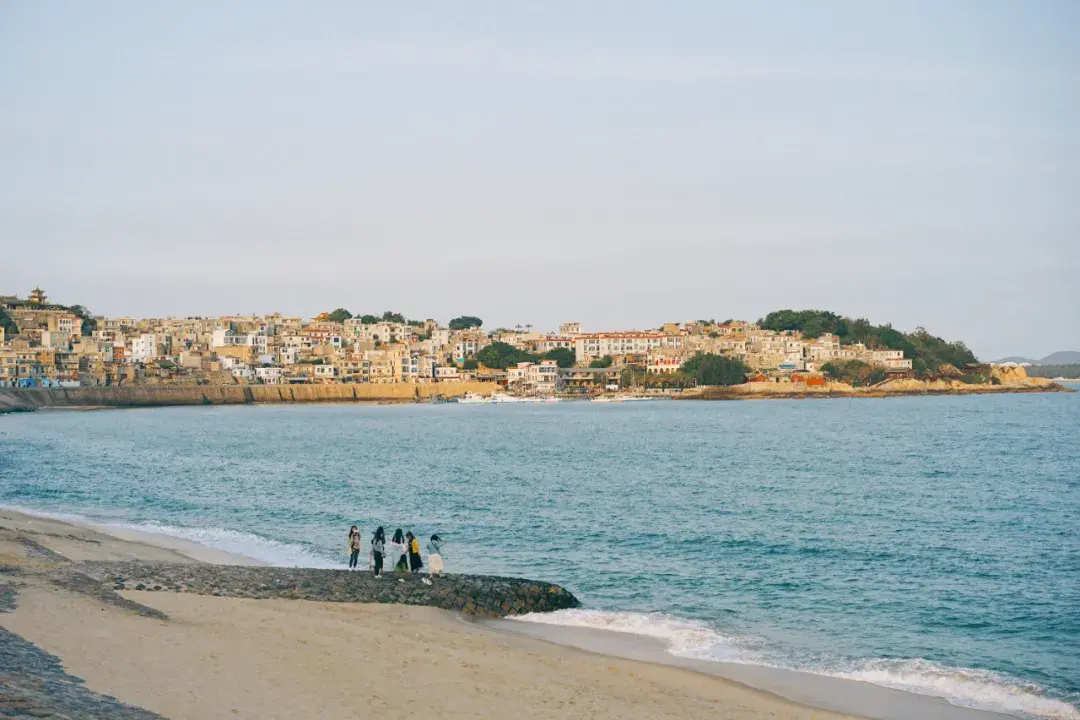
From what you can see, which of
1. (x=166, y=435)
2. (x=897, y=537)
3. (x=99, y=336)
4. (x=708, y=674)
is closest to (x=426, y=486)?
(x=897, y=537)

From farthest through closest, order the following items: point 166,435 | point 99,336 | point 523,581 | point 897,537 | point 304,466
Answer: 1. point 99,336
2. point 166,435
3. point 304,466
4. point 897,537
5. point 523,581

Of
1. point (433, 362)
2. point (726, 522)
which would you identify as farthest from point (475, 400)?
point (726, 522)

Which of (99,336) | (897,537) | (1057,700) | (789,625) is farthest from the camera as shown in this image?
(99,336)

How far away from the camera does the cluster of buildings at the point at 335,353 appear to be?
152 metres

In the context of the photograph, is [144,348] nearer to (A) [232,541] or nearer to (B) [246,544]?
(A) [232,541]

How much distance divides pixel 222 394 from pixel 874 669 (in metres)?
139

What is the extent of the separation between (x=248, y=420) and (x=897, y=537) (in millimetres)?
79910

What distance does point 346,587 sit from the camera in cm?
1695

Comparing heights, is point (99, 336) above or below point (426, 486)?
above

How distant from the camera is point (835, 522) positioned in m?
26.8

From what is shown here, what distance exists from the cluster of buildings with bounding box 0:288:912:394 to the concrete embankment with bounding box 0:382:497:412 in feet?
18.7

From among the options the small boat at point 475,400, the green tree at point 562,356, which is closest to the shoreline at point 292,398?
the small boat at point 475,400

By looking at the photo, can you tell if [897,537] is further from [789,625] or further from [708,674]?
[708,674]

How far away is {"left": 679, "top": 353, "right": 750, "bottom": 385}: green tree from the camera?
15762cm
